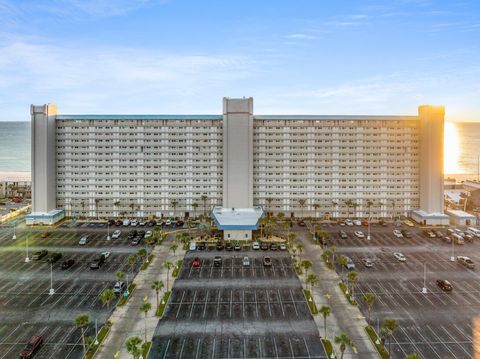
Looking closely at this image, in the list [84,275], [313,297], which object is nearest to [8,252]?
[84,275]

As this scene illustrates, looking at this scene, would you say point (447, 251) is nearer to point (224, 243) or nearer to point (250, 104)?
point (224, 243)

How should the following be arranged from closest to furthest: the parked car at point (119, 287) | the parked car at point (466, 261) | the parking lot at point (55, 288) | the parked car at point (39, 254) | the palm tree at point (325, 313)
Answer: the palm tree at point (325, 313), the parking lot at point (55, 288), the parked car at point (119, 287), the parked car at point (466, 261), the parked car at point (39, 254)

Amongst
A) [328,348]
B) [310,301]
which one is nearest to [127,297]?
[310,301]

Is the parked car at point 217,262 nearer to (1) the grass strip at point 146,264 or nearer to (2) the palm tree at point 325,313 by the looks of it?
(1) the grass strip at point 146,264

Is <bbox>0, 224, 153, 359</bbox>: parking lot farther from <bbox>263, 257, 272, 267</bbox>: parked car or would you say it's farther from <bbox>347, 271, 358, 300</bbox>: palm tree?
<bbox>347, 271, 358, 300</bbox>: palm tree

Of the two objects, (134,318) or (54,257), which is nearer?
(134,318)

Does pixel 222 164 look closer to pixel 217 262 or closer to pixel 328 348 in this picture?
pixel 217 262

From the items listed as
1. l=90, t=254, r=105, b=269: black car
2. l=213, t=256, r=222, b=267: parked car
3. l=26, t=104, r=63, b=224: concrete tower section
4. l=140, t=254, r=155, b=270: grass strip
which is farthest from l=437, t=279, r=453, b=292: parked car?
l=26, t=104, r=63, b=224: concrete tower section

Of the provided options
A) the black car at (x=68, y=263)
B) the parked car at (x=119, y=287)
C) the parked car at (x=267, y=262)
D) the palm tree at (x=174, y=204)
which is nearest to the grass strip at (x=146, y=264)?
the parked car at (x=119, y=287)
